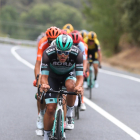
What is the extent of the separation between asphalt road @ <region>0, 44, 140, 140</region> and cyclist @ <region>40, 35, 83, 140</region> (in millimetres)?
1076

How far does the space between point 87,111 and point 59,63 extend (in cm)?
402

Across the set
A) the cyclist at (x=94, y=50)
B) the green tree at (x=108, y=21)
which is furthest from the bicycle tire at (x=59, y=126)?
the green tree at (x=108, y=21)

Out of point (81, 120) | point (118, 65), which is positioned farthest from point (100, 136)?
point (118, 65)

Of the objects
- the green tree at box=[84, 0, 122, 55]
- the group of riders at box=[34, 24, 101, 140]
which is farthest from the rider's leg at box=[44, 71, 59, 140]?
the green tree at box=[84, 0, 122, 55]

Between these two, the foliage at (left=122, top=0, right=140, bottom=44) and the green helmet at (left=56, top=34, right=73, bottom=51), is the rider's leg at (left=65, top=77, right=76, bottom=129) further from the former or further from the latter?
the foliage at (left=122, top=0, right=140, bottom=44)

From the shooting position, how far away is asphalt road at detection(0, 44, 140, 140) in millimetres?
8078

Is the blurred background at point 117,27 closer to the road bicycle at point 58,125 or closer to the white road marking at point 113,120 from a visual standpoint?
the white road marking at point 113,120

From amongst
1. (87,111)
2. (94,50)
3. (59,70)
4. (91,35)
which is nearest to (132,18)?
(94,50)

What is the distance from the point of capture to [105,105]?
11.8m

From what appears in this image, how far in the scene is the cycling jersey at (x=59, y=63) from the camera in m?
6.86

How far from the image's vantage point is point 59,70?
707 centimetres

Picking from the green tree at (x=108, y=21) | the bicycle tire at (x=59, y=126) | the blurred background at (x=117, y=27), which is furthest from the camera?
the green tree at (x=108, y=21)

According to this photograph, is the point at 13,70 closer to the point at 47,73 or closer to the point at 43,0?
the point at 47,73

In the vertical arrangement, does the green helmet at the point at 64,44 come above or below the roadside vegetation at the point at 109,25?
below
